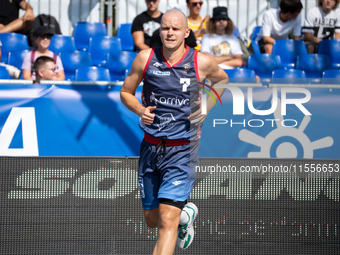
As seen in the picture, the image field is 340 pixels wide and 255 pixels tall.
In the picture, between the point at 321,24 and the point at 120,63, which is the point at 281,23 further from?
the point at 120,63

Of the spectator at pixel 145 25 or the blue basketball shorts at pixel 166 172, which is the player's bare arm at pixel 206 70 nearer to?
the blue basketball shorts at pixel 166 172

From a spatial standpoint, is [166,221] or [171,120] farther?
[171,120]

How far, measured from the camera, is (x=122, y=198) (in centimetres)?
366

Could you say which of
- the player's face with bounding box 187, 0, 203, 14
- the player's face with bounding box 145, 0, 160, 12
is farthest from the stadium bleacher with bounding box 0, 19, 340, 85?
the player's face with bounding box 187, 0, 203, 14

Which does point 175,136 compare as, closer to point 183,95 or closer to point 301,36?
point 183,95

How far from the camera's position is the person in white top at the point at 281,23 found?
28.0 ft

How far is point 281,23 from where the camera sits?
8.70m

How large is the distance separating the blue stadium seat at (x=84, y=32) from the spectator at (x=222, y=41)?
3.42m

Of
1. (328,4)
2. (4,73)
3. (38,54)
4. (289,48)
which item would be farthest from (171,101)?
(328,4)

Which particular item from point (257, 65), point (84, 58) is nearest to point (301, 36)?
point (257, 65)

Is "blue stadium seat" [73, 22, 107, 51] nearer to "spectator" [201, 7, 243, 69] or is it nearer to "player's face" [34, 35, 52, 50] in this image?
"player's face" [34, 35, 52, 50]

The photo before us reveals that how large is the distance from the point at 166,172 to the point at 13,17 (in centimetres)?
717

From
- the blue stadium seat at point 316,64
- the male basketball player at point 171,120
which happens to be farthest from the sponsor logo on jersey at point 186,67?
the blue stadium seat at point 316,64

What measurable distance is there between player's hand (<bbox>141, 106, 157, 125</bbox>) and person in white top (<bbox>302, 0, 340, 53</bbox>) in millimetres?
6716
